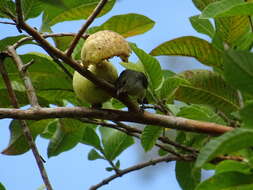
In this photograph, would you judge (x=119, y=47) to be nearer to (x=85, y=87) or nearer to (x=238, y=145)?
(x=85, y=87)

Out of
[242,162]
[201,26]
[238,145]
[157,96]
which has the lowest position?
[242,162]

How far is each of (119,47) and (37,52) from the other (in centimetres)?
51

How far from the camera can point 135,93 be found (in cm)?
114

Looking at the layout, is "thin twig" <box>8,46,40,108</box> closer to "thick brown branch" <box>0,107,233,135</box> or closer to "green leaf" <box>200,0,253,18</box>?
"thick brown branch" <box>0,107,233,135</box>

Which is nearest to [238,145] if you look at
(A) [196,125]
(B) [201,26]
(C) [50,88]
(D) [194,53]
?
(A) [196,125]

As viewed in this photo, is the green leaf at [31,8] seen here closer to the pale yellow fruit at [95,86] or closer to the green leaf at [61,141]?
the pale yellow fruit at [95,86]

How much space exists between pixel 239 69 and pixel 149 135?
1.61ft

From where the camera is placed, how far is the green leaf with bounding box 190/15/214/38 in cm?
150

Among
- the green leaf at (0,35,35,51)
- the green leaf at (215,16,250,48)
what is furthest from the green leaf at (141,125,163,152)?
the green leaf at (0,35,35,51)

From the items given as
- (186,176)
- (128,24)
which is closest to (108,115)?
(128,24)

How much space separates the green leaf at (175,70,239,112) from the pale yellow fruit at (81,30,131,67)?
0.38 meters

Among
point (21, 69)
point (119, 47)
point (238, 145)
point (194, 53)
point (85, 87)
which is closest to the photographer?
point (238, 145)

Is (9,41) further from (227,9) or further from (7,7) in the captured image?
(227,9)

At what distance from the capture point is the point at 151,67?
127 cm
